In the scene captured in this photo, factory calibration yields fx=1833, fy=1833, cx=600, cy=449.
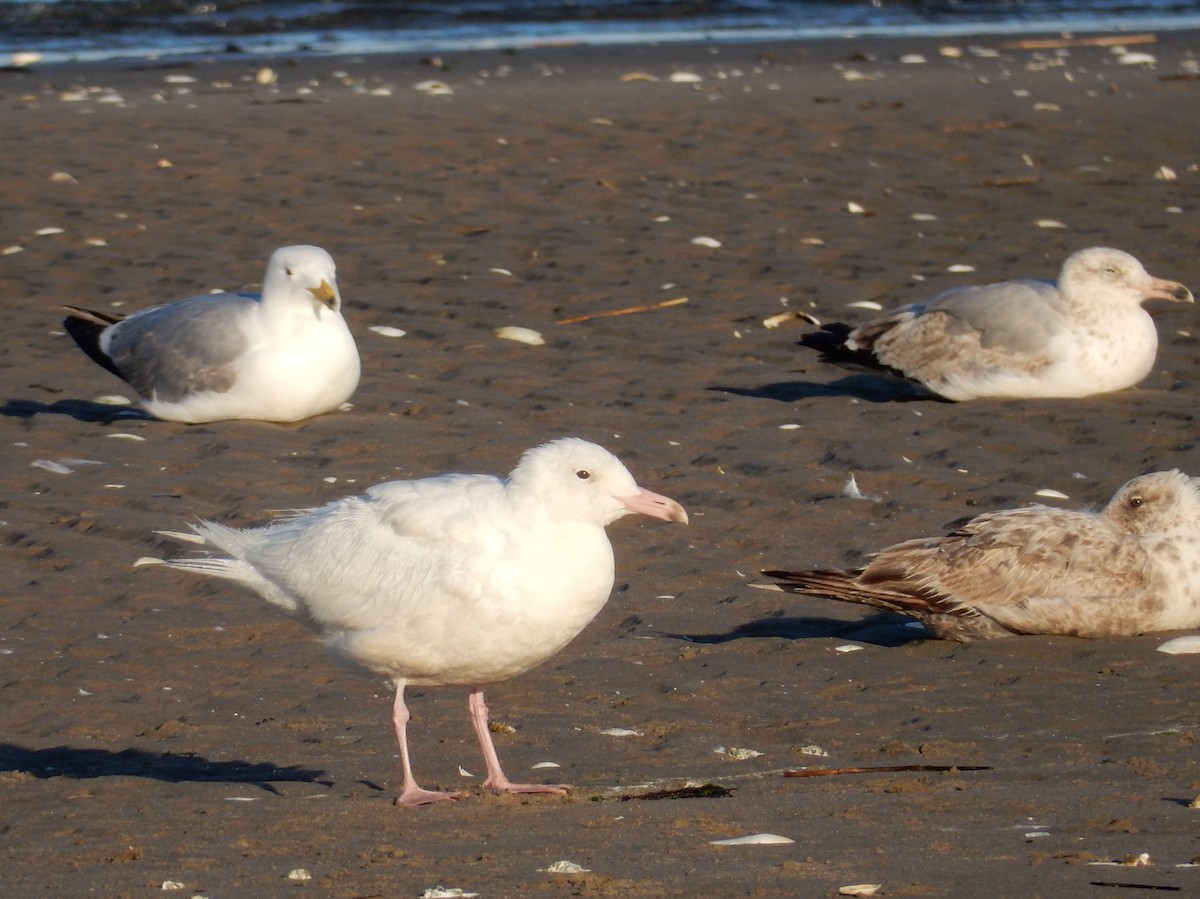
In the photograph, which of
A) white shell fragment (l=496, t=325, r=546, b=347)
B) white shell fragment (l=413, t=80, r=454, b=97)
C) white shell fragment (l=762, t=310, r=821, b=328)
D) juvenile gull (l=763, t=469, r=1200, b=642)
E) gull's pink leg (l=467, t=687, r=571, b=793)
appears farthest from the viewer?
white shell fragment (l=413, t=80, r=454, b=97)

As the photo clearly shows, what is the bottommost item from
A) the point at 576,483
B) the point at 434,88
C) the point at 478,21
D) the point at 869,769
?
the point at 869,769

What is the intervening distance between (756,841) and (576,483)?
1.21 metres

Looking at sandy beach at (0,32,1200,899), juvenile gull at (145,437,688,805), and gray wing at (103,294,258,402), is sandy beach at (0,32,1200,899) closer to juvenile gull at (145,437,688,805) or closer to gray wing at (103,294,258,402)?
gray wing at (103,294,258,402)

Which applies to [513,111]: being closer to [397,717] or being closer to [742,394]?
[742,394]

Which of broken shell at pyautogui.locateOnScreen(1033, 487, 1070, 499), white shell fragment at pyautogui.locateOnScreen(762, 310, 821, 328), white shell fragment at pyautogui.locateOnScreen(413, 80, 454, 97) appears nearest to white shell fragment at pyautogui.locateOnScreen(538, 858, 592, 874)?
broken shell at pyautogui.locateOnScreen(1033, 487, 1070, 499)

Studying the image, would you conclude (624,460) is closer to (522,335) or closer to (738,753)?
(522,335)

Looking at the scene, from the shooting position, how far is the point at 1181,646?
634cm

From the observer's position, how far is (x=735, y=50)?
21859mm

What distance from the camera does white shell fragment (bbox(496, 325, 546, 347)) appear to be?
1039cm

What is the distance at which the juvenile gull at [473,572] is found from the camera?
16.4 feet

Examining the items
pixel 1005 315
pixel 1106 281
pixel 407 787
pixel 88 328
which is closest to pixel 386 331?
pixel 88 328

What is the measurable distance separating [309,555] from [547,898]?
1.82 m

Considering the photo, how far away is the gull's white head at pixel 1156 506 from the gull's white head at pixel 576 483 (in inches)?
94.4

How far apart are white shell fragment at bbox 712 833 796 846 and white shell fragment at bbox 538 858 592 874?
37cm
